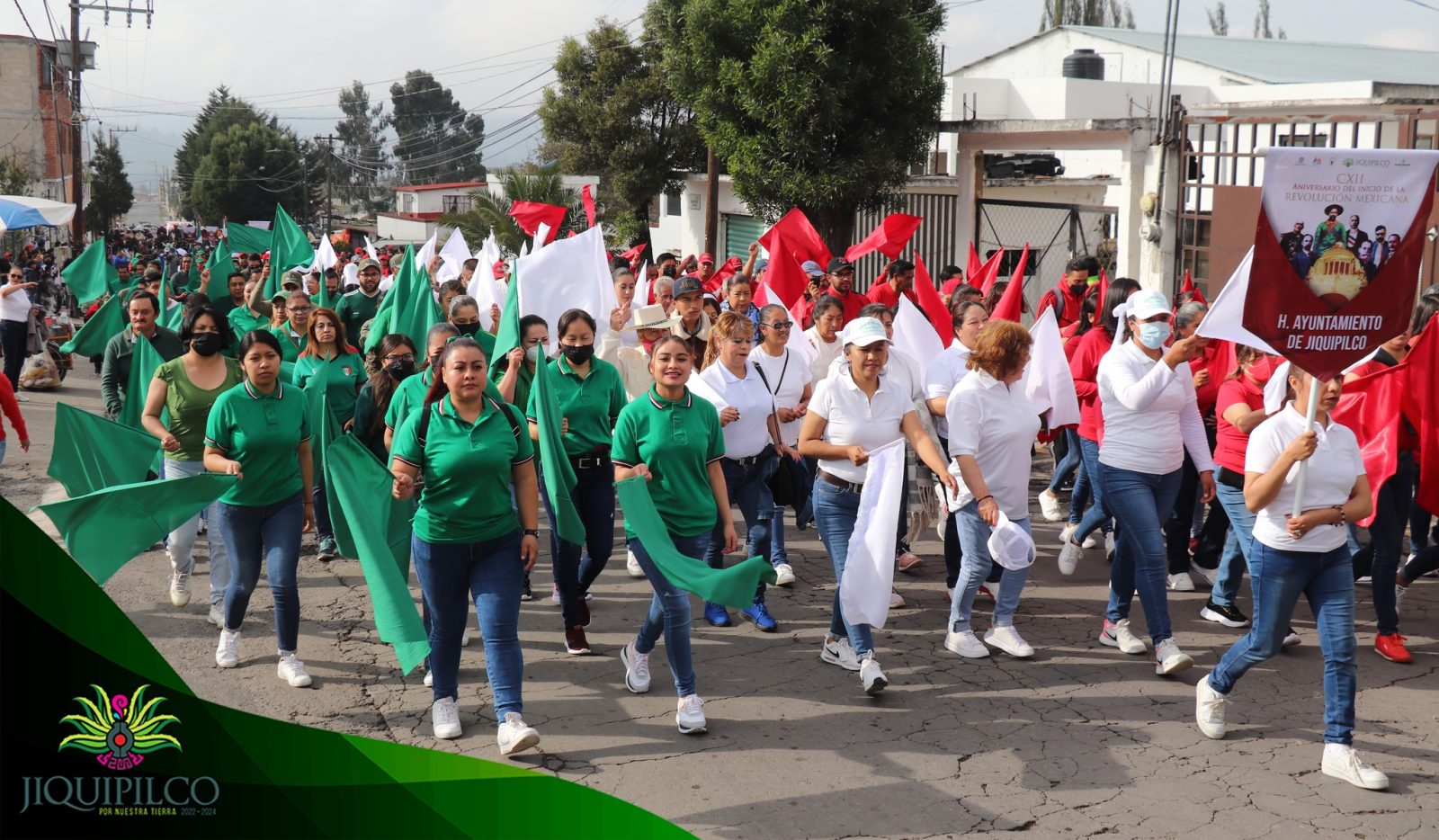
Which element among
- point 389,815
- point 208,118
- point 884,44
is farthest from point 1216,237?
point 208,118

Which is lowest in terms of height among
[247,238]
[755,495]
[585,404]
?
[755,495]

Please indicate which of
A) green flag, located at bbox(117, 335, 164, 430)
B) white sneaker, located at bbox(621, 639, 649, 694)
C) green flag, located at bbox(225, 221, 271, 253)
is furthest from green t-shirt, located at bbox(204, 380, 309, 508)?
green flag, located at bbox(225, 221, 271, 253)

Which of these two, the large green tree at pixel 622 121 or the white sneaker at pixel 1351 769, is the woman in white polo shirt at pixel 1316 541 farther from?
the large green tree at pixel 622 121

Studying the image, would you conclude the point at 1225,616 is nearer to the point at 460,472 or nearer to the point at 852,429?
the point at 852,429

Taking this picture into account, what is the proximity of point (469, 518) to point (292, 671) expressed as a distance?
169cm

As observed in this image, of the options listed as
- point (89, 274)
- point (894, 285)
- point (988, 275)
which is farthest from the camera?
point (89, 274)

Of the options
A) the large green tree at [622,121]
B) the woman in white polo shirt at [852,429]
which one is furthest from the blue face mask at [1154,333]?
the large green tree at [622,121]

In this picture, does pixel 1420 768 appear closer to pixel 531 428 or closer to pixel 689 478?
pixel 689 478

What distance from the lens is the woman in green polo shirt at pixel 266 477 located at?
6301 mm

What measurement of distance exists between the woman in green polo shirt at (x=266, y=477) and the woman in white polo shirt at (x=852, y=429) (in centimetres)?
255

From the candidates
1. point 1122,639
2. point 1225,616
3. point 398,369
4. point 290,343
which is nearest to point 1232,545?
point 1225,616

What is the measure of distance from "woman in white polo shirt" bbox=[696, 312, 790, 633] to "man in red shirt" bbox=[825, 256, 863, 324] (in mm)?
3136

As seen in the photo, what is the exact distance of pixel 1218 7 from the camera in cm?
7119

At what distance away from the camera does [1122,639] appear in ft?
22.5
